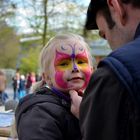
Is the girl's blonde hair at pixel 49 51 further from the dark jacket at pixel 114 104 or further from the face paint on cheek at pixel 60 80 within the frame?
the dark jacket at pixel 114 104

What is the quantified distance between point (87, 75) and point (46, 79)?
0.19 meters

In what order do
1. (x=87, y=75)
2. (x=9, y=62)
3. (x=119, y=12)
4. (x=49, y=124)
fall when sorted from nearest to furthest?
1. (x=119, y=12)
2. (x=49, y=124)
3. (x=87, y=75)
4. (x=9, y=62)

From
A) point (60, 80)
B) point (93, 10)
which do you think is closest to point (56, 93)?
point (60, 80)

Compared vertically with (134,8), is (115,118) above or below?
below

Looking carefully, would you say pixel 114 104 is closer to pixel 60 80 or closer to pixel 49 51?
pixel 60 80

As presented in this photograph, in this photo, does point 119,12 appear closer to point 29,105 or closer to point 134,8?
point 134,8

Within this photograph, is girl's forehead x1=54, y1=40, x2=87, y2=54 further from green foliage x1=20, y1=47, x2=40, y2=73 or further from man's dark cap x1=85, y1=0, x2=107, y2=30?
green foliage x1=20, y1=47, x2=40, y2=73

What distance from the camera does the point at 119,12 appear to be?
3.30 ft

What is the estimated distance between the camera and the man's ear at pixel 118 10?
3.27ft

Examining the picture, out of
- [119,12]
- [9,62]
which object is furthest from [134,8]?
[9,62]

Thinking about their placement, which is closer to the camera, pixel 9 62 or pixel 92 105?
pixel 92 105

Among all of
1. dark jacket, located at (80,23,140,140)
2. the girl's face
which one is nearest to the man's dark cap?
dark jacket, located at (80,23,140,140)

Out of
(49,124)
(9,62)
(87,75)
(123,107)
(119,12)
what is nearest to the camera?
(123,107)

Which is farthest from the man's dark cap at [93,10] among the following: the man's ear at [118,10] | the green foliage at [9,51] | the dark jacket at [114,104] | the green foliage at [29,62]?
the green foliage at [29,62]
